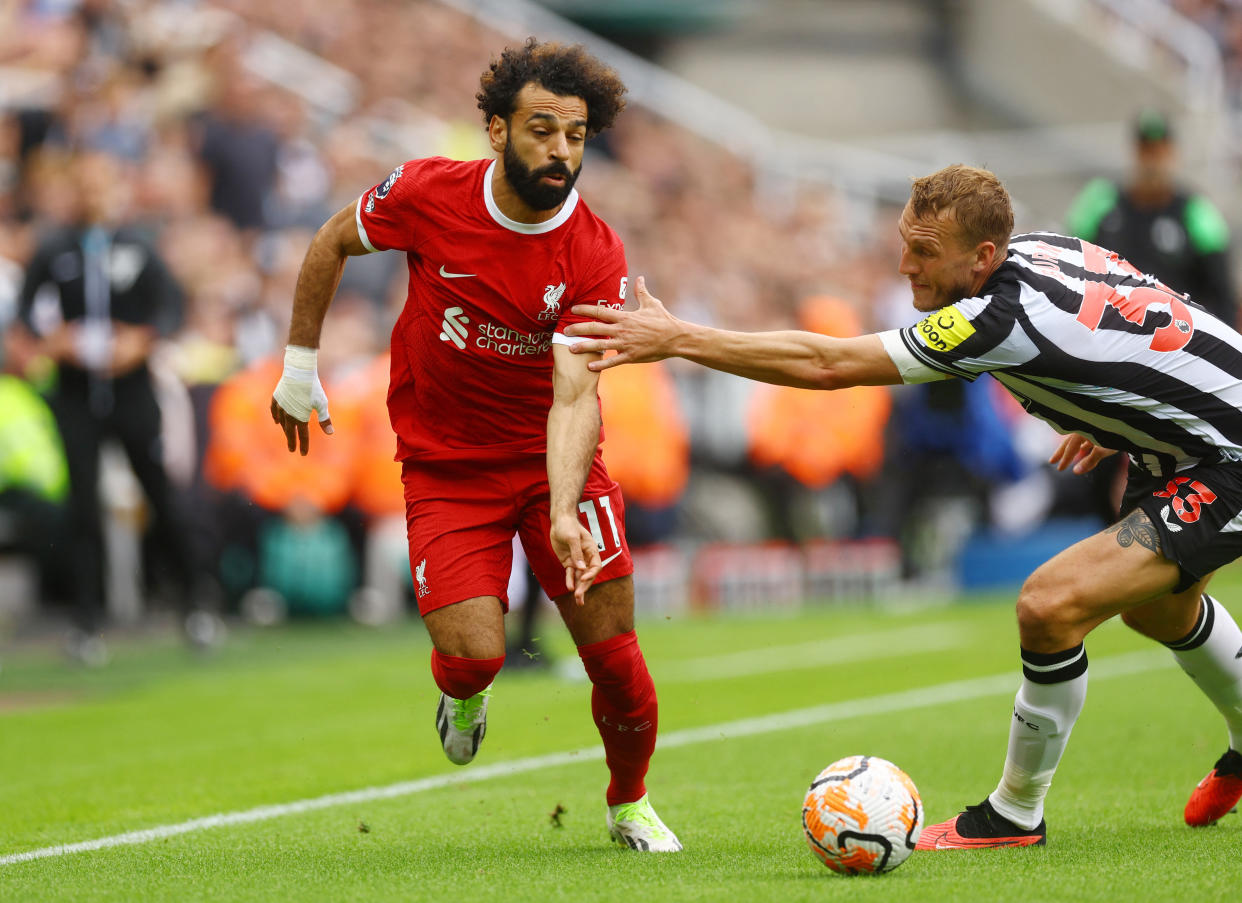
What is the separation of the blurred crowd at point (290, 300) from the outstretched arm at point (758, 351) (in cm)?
789

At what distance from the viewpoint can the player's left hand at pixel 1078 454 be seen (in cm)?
622

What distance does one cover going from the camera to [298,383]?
6.02m

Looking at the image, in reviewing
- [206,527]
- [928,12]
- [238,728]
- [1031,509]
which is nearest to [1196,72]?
[928,12]

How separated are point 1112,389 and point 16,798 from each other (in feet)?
16.3

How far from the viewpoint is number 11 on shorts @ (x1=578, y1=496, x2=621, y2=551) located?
5716mm

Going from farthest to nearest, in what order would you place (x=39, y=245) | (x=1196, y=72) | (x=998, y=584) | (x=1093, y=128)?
(x=1093, y=128)
(x=1196, y=72)
(x=998, y=584)
(x=39, y=245)

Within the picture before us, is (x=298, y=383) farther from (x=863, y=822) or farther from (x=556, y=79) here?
(x=863, y=822)

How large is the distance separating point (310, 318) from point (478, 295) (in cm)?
72

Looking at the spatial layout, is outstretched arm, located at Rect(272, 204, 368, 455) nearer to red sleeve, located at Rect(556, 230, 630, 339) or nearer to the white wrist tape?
the white wrist tape

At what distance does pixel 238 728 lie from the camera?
9133 millimetres

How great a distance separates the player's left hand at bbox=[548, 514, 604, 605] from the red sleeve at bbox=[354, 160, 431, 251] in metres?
1.26

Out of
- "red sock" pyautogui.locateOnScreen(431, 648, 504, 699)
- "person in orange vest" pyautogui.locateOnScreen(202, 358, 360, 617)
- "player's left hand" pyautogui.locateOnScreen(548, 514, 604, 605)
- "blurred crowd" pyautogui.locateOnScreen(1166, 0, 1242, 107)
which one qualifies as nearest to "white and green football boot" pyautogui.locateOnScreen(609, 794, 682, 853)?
"red sock" pyautogui.locateOnScreen(431, 648, 504, 699)

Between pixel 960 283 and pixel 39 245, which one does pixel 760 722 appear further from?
pixel 39 245

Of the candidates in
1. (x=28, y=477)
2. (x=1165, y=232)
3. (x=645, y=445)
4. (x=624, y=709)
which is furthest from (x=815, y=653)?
(x=624, y=709)
